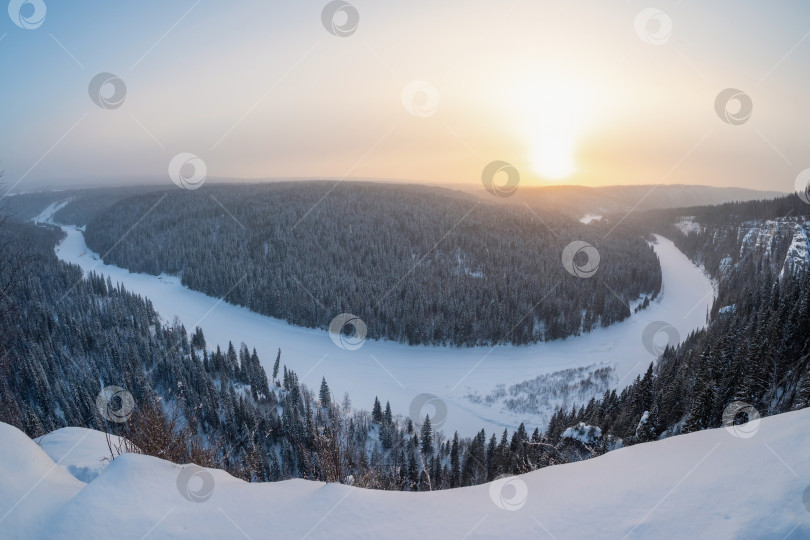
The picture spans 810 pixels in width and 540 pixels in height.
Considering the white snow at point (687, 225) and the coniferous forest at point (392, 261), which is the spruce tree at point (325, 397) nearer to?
the coniferous forest at point (392, 261)

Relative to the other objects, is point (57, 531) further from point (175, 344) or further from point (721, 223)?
point (721, 223)

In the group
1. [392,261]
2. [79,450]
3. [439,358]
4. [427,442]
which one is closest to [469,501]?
[79,450]

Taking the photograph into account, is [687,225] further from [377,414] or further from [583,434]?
[377,414]

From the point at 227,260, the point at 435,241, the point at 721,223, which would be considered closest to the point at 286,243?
the point at 227,260

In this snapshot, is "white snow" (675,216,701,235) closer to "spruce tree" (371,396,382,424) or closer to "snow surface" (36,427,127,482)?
"spruce tree" (371,396,382,424)

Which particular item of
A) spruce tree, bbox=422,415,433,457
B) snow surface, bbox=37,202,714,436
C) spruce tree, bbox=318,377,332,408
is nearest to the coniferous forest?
snow surface, bbox=37,202,714,436

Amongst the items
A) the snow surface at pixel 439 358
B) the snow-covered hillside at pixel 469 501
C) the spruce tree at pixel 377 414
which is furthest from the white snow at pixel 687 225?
the snow-covered hillside at pixel 469 501
